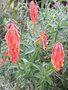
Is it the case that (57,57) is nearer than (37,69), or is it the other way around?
(57,57)

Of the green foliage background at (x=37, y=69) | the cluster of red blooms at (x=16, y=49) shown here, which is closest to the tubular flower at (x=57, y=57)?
the cluster of red blooms at (x=16, y=49)

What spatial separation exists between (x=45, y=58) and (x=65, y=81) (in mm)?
238

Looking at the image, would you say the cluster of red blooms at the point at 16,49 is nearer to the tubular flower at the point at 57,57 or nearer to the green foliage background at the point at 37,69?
the tubular flower at the point at 57,57

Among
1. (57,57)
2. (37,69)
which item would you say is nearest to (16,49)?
(57,57)

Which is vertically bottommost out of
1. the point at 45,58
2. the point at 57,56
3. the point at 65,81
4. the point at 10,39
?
the point at 65,81

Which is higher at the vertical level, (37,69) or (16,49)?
(16,49)

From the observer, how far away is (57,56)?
5.08ft

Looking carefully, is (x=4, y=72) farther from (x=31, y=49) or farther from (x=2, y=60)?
(x=31, y=49)

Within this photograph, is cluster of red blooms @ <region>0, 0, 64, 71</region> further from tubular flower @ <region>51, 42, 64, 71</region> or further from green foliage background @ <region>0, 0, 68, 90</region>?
green foliage background @ <region>0, 0, 68, 90</region>

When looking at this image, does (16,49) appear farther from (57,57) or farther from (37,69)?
(37,69)

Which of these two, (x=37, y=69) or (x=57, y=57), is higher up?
(x=57, y=57)

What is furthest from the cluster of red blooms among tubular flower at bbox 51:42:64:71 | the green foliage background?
the green foliage background

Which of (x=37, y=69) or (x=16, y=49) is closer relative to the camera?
(x=16, y=49)

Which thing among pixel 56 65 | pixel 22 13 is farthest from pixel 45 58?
pixel 22 13
